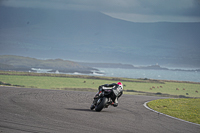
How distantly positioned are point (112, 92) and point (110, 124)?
4292 millimetres

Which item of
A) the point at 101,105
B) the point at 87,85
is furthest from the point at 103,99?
the point at 87,85

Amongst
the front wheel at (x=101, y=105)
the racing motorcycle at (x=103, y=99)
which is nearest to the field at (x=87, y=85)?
the racing motorcycle at (x=103, y=99)

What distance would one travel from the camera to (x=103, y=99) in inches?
685

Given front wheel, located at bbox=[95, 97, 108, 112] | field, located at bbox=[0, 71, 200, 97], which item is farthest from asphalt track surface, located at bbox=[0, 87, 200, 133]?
field, located at bbox=[0, 71, 200, 97]

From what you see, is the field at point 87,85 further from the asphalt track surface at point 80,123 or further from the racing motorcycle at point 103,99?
the asphalt track surface at point 80,123

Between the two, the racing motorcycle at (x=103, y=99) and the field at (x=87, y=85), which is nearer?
the racing motorcycle at (x=103, y=99)

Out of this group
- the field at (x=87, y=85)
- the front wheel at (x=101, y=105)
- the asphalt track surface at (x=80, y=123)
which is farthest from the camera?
the field at (x=87, y=85)

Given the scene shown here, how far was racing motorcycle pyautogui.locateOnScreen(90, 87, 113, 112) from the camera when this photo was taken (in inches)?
682

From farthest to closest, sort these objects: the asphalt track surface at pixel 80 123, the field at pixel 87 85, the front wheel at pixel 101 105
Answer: the field at pixel 87 85
the front wheel at pixel 101 105
the asphalt track surface at pixel 80 123

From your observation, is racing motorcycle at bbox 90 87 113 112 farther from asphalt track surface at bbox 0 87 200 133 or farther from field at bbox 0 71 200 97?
field at bbox 0 71 200 97

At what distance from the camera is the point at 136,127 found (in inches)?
514

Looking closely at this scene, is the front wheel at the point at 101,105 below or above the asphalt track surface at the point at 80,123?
above

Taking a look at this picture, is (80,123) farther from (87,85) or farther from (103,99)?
(87,85)

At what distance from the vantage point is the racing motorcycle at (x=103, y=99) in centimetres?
1733
